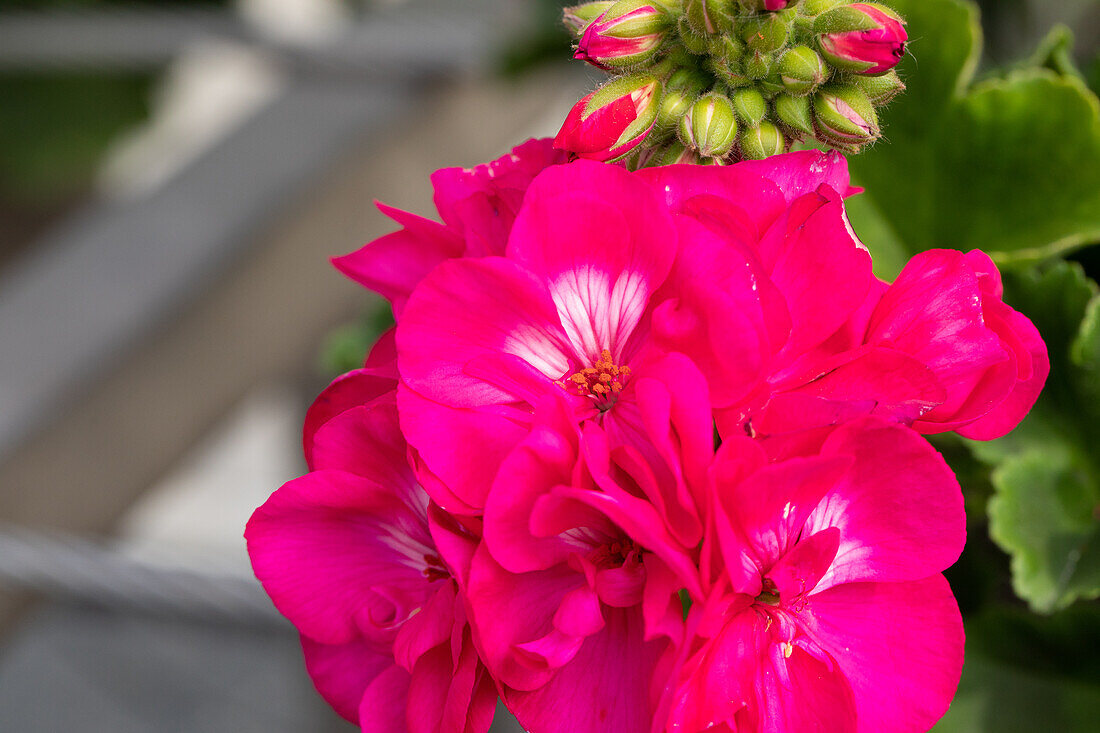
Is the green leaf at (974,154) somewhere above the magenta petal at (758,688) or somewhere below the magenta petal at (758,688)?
below

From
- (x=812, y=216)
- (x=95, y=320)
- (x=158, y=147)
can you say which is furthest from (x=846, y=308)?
(x=158, y=147)

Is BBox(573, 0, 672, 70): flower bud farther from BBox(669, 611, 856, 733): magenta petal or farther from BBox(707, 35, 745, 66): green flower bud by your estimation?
BBox(669, 611, 856, 733): magenta petal

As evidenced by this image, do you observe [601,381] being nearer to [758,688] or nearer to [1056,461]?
[758,688]

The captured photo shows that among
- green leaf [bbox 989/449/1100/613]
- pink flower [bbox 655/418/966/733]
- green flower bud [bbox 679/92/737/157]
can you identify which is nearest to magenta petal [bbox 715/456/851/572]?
pink flower [bbox 655/418/966/733]

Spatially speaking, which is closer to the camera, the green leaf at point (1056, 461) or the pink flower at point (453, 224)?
the pink flower at point (453, 224)

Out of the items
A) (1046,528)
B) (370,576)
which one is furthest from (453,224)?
(1046,528)

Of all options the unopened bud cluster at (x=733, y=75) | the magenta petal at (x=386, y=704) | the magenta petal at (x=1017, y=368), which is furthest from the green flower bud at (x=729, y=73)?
the magenta petal at (x=386, y=704)

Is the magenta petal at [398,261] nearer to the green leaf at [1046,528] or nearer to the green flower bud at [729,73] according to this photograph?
the green flower bud at [729,73]

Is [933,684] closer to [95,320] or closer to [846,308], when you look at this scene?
[846,308]
